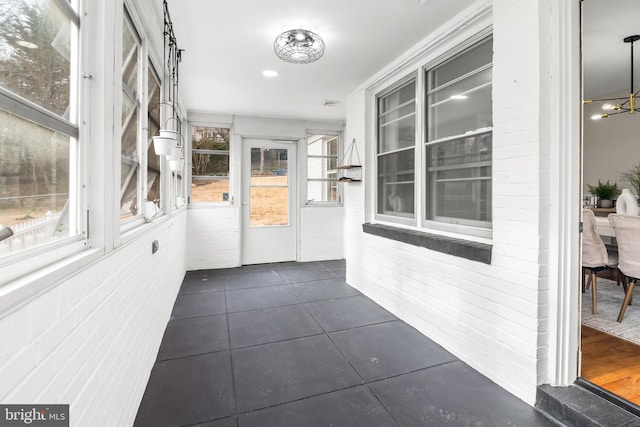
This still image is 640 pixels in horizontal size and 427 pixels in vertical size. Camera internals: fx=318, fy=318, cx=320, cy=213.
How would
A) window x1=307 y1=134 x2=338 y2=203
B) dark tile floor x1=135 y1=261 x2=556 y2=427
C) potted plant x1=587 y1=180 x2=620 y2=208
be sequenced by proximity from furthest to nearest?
window x1=307 y1=134 x2=338 y2=203 < potted plant x1=587 y1=180 x2=620 y2=208 < dark tile floor x1=135 y1=261 x2=556 y2=427

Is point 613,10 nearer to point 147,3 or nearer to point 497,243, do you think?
point 497,243

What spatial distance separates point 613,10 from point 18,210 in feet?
13.0

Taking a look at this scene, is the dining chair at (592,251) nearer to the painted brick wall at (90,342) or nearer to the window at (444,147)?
the window at (444,147)

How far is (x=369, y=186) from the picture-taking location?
395cm

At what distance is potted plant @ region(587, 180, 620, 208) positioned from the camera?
4621mm

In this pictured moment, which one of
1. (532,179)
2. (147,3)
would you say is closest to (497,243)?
(532,179)

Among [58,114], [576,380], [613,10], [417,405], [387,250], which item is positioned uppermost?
[613,10]

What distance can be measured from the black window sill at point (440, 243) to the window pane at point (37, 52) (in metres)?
2.35

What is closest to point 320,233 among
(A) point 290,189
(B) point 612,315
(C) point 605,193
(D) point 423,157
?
(A) point 290,189

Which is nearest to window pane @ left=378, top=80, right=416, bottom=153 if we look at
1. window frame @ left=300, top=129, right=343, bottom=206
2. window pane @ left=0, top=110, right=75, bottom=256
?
window frame @ left=300, top=129, right=343, bottom=206

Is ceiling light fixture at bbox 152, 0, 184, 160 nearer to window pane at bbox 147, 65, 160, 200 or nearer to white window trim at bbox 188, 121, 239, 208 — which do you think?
window pane at bbox 147, 65, 160, 200

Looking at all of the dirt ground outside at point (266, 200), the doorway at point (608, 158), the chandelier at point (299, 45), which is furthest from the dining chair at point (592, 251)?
the dirt ground outside at point (266, 200)

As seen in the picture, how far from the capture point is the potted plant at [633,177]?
450 centimetres

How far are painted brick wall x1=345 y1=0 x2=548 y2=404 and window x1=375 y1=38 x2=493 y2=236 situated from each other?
10.7 inches
